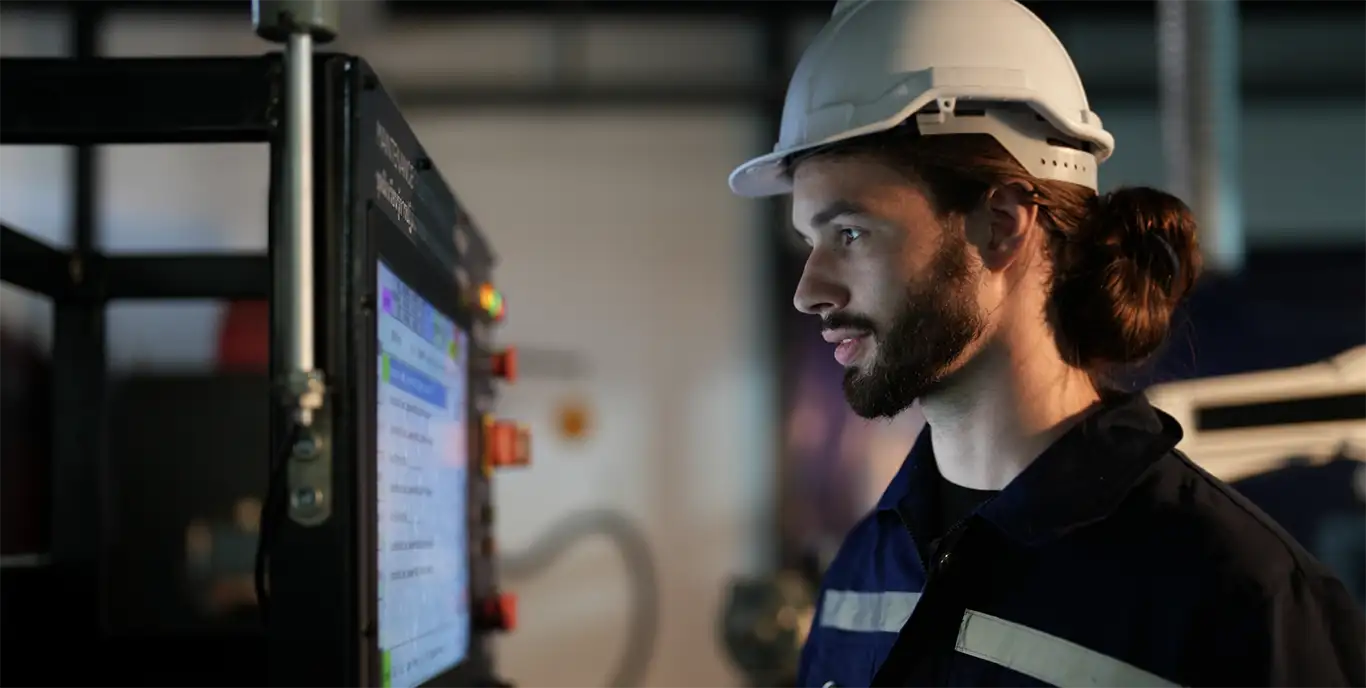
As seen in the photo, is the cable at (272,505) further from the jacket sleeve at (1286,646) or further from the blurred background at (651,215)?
the blurred background at (651,215)

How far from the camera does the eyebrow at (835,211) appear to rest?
1198 mm

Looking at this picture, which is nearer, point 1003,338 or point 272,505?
point 272,505

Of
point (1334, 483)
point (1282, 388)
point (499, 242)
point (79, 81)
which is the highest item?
point (499, 242)

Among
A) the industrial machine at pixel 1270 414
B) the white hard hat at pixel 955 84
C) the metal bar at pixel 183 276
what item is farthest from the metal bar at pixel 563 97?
the white hard hat at pixel 955 84

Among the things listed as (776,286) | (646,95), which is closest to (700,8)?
(646,95)

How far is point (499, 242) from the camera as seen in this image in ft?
9.44

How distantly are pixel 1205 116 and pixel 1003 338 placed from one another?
1.46 metres

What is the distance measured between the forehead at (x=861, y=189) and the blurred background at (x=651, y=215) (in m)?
1.56

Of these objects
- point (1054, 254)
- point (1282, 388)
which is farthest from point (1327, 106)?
point (1054, 254)

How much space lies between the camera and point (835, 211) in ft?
3.97

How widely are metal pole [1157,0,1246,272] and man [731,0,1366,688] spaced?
121 centimetres

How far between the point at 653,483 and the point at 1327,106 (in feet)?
6.33

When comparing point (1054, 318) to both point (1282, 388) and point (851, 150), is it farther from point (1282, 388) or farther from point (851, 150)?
point (1282, 388)

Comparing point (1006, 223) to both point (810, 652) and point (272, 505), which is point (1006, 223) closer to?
point (810, 652)
